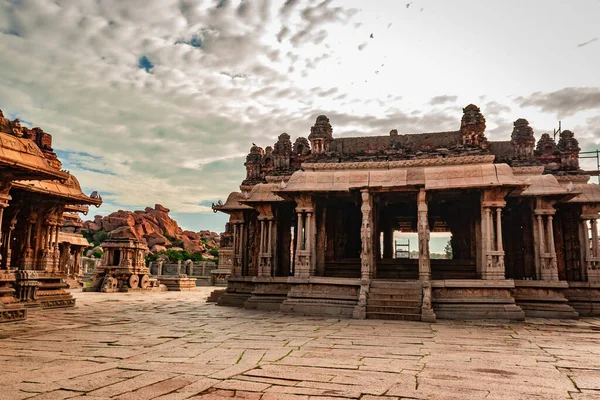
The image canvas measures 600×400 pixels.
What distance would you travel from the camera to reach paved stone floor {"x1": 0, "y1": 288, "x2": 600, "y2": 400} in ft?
15.4

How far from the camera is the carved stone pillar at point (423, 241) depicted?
13891 millimetres

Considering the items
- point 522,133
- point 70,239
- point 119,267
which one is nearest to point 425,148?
point 522,133

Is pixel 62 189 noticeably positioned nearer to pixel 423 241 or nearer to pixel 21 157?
pixel 21 157

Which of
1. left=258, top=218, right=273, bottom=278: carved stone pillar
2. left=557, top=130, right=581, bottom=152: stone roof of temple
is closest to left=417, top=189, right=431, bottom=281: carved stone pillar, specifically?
left=258, top=218, right=273, bottom=278: carved stone pillar

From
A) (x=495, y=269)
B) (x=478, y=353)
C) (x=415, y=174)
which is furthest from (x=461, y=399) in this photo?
(x=415, y=174)

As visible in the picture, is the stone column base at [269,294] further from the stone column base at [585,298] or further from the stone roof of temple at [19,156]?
the stone column base at [585,298]

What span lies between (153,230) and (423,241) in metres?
63.5

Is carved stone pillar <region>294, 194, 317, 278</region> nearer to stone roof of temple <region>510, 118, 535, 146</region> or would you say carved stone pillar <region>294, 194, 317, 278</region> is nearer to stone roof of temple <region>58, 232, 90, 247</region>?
stone roof of temple <region>510, 118, 535, 146</region>

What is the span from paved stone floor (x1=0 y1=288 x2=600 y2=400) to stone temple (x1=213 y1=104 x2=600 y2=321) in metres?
A: 2.93

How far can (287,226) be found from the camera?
19156 millimetres

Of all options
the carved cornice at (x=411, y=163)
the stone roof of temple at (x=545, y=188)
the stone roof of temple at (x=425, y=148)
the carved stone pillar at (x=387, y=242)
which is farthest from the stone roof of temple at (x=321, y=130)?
the stone roof of temple at (x=545, y=188)

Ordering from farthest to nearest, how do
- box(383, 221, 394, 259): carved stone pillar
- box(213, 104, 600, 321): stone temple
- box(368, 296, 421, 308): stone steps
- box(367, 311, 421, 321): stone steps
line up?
box(383, 221, 394, 259): carved stone pillar
box(213, 104, 600, 321): stone temple
box(368, 296, 421, 308): stone steps
box(367, 311, 421, 321): stone steps

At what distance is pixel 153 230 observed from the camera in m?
71.6

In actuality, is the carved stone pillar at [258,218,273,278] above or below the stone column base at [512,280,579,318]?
above
